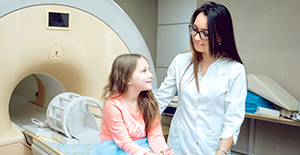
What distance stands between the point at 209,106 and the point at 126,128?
1.27ft

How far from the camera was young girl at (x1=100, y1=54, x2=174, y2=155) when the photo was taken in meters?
1.14

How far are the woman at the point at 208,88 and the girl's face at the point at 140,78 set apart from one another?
0.22m

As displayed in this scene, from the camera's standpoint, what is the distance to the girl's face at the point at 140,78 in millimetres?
1181

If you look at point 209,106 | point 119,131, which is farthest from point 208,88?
point 119,131

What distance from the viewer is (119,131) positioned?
1134 mm

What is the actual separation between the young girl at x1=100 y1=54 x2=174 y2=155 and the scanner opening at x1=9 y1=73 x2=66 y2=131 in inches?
31.7

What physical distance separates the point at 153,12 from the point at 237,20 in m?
0.86

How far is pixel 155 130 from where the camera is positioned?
4.12ft

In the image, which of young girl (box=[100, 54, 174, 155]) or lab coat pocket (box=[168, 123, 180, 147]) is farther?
lab coat pocket (box=[168, 123, 180, 147])

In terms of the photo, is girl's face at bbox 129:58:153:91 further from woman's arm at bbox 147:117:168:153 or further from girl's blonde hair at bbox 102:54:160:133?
woman's arm at bbox 147:117:168:153

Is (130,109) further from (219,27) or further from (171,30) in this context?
(171,30)

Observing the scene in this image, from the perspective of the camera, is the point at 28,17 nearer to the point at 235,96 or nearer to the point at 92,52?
the point at 92,52

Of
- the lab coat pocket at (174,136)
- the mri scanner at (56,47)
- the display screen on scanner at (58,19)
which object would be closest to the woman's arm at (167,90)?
the lab coat pocket at (174,136)

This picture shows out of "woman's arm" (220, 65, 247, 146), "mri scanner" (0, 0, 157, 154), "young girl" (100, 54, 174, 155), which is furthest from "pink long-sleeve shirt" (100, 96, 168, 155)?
"mri scanner" (0, 0, 157, 154)
